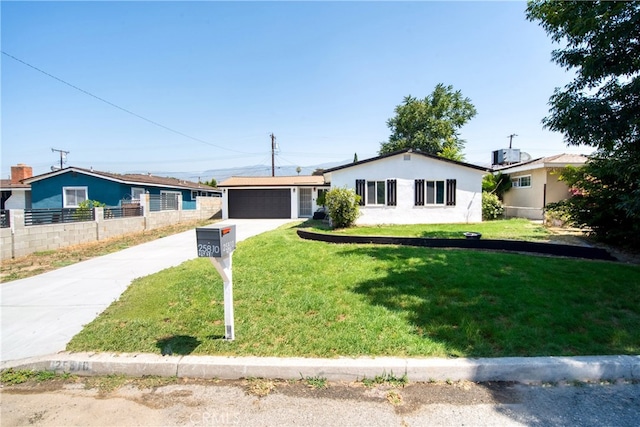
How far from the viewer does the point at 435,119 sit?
109ft

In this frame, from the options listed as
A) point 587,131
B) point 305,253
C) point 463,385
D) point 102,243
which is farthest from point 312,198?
point 463,385

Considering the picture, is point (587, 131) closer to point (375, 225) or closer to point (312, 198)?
point (375, 225)

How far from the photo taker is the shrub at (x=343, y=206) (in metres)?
13.2

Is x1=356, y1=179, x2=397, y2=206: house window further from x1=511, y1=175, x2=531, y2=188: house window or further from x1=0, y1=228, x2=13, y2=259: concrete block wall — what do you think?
x1=0, y1=228, x2=13, y2=259: concrete block wall

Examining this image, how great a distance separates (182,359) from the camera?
3287 millimetres

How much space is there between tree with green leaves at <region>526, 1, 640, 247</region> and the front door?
52.9 feet

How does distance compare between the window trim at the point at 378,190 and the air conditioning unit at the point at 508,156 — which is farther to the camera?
the air conditioning unit at the point at 508,156

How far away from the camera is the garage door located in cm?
2231

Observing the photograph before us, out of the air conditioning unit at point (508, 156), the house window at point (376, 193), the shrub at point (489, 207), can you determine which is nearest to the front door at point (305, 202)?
the house window at point (376, 193)

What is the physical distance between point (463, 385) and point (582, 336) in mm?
1782

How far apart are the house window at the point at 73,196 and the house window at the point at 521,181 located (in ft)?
86.6

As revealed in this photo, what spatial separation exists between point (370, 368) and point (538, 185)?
Result: 1777 cm

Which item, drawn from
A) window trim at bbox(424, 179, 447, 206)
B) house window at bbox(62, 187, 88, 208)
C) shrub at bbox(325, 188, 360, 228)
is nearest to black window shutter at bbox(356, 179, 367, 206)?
shrub at bbox(325, 188, 360, 228)

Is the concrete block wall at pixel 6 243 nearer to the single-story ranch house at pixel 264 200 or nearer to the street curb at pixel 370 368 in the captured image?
the street curb at pixel 370 368
